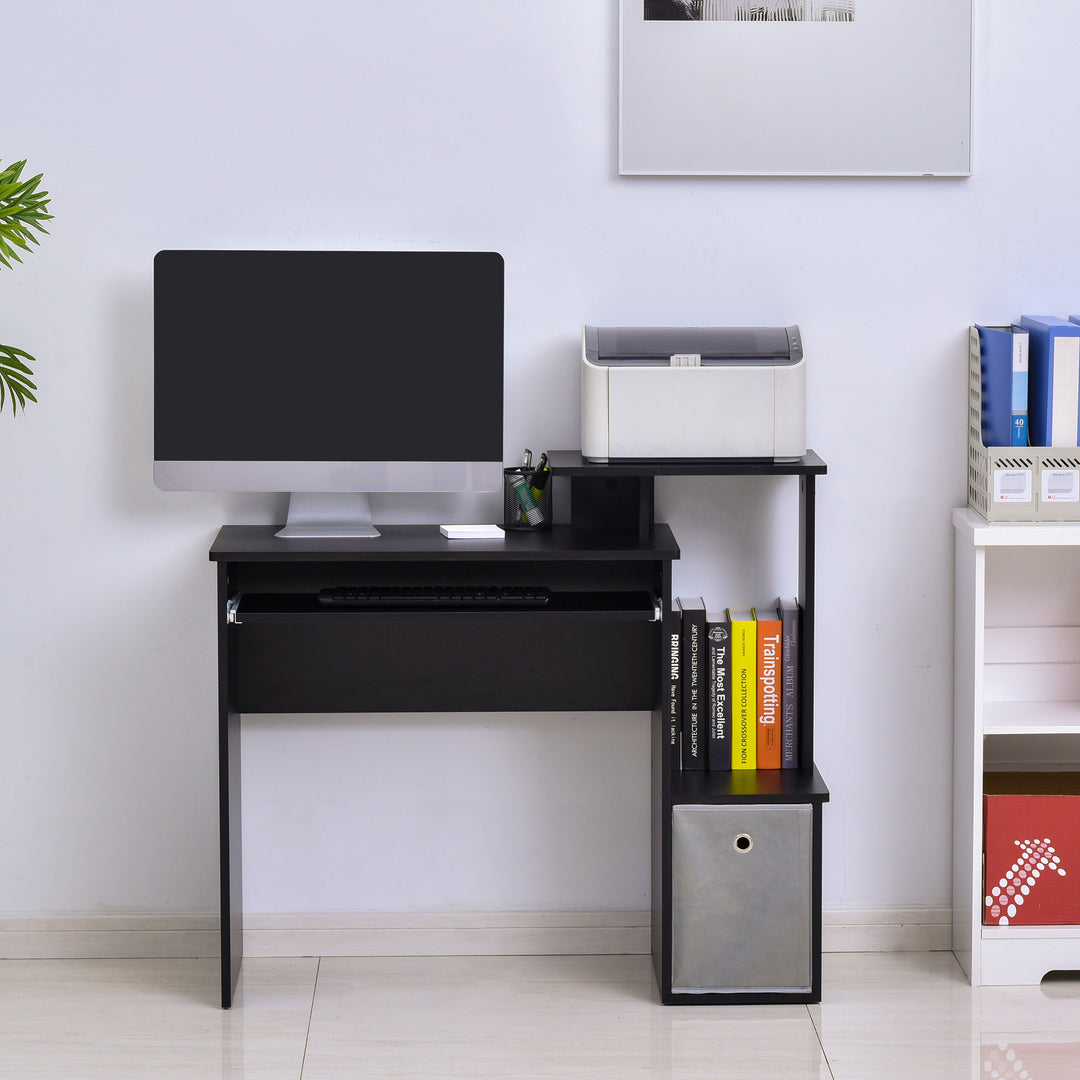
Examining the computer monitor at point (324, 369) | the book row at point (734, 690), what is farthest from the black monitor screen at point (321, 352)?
the book row at point (734, 690)

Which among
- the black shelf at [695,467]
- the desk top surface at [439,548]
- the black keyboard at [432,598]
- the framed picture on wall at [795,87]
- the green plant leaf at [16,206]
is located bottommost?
the black keyboard at [432,598]

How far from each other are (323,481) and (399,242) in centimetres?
51

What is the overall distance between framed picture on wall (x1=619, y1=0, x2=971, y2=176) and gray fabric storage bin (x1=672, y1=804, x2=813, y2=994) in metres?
1.29

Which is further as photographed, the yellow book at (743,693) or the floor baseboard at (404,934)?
the floor baseboard at (404,934)

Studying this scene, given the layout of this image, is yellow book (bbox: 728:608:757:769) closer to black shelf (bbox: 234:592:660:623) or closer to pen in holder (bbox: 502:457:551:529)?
black shelf (bbox: 234:592:660:623)

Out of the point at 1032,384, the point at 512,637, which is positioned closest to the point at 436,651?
the point at 512,637

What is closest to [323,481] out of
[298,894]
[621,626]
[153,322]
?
[153,322]

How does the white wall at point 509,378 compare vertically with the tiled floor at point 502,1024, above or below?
above

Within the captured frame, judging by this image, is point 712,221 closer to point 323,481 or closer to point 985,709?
point 323,481

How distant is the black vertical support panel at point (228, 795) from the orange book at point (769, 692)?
1.04m

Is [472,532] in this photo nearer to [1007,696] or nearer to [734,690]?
[734,690]

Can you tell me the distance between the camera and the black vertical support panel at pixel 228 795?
99.6 inches

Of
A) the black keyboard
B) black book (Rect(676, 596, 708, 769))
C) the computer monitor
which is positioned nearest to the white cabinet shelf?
black book (Rect(676, 596, 708, 769))

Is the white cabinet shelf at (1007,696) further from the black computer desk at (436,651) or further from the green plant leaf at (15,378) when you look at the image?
the green plant leaf at (15,378)
